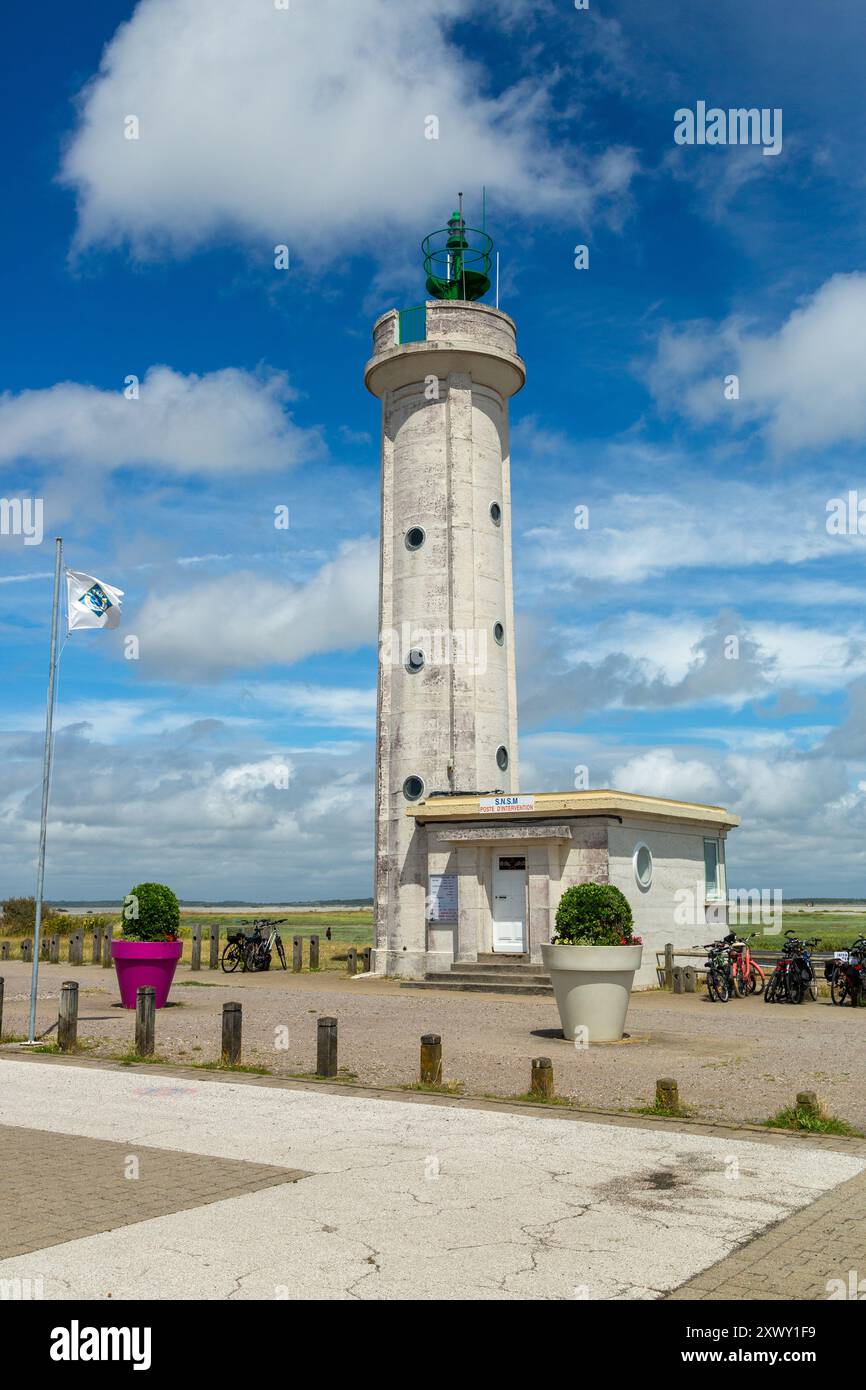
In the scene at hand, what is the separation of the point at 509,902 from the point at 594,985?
12.1m

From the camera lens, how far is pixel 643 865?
2836cm

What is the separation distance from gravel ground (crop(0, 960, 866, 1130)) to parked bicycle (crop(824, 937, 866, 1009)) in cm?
56

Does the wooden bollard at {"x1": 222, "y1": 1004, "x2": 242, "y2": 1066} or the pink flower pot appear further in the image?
the pink flower pot

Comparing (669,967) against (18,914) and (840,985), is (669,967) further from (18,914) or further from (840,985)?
(18,914)

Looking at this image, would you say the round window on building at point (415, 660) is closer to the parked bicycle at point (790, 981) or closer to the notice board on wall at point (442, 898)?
the notice board on wall at point (442, 898)

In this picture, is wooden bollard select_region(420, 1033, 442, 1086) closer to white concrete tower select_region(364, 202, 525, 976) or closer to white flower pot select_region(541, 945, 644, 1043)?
white flower pot select_region(541, 945, 644, 1043)

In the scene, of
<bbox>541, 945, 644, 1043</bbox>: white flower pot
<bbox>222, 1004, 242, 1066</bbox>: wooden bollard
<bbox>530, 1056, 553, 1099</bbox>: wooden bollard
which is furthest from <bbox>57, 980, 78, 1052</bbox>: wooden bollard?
<bbox>530, 1056, 553, 1099</bbox>: wooden bollard

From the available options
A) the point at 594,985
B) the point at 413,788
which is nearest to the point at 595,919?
the point at 594,985

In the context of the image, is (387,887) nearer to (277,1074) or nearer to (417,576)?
(417,576)

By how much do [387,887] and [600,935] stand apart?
15296 millimetres

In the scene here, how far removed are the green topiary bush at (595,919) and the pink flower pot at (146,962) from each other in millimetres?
8404

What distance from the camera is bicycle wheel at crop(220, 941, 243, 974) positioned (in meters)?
34.0

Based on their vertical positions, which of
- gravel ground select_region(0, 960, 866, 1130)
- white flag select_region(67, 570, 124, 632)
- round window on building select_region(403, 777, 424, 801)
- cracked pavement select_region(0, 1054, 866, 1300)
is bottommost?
gravel ground select_region(0, 960, 866, 1130)
